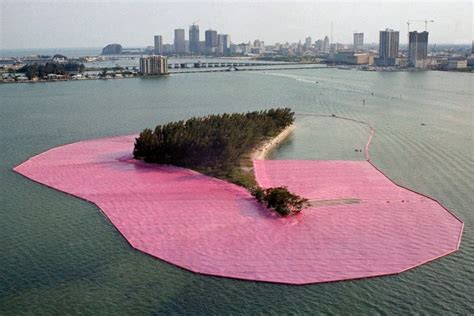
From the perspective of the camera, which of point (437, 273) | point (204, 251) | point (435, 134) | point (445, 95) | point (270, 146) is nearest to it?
point (437, 273)

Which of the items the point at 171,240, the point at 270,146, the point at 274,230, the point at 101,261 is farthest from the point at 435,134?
the point at 101,261

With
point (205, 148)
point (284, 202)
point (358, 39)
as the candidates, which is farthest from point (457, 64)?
point (358, 39)

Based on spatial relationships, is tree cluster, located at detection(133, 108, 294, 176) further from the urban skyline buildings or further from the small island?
the urban skyline buildings

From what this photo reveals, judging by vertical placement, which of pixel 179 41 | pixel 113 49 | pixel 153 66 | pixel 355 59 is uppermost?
pixel 179 41

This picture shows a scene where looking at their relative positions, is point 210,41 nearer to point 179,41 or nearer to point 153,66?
point 179,41

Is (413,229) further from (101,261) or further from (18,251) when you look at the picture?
(18,251)

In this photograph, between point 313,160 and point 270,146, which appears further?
point 270,146

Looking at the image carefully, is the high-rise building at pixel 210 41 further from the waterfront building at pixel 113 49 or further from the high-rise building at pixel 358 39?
the high-rise building at pixel 358 39

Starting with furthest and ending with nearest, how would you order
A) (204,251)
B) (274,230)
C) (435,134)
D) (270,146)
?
(435,134) < (270,146) < (274,230) < (204,251)
